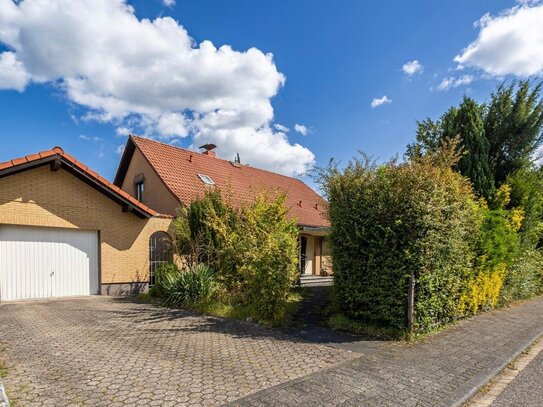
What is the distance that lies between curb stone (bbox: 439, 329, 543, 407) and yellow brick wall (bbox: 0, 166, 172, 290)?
35.6 ft

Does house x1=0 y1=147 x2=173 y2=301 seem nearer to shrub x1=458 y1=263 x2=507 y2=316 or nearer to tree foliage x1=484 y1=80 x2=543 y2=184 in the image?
shrub x1=458 y1=263 x2=507 y2=316

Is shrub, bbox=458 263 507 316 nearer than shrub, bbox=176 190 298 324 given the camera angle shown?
No

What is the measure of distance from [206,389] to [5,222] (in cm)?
889

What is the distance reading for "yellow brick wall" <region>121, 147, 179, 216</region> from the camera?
589 inches

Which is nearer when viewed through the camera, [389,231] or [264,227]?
[389,231]

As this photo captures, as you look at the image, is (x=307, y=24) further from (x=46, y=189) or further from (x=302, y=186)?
(x=302, y=186)

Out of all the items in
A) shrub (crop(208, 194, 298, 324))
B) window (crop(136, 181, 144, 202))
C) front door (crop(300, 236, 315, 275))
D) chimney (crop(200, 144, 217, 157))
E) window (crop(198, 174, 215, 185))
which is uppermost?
chimney (crop(200, 144, 217, 157))

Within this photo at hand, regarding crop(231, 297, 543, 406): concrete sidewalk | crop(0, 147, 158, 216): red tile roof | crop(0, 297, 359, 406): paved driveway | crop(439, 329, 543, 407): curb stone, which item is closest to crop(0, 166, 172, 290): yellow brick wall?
crop(0, 147, 158, 216): red tile roof

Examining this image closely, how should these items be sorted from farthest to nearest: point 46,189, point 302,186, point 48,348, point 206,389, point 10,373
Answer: point 302,186 < point 46,189 < point 48,348 < point 10,373 < point 206,389

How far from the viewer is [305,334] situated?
688 centimetres

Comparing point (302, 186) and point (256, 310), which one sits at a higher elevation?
point (302, 186)

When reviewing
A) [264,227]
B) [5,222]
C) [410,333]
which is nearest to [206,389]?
[410,333]

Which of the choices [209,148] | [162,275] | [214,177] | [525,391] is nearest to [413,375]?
[525,391]

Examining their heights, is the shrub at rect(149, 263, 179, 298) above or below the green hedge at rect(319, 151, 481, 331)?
below
